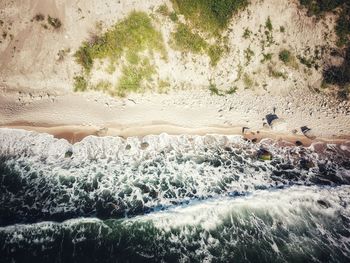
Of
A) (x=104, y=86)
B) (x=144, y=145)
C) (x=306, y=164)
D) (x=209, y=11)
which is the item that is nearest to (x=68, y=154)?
(x=144, y=145)

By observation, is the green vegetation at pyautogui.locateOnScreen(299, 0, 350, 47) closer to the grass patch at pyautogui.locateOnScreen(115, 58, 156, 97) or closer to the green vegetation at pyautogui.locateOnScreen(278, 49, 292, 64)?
the green vegetation at pyautogui.locateOnScreen(278, 49, 292, 64)

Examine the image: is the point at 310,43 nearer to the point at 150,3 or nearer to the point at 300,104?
the point at 300,104

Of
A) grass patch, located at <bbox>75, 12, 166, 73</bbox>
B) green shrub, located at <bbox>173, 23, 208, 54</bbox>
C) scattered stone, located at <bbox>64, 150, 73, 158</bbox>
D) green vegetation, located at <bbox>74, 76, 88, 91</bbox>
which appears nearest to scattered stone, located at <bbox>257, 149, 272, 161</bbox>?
green shrub, located at <bbox>173, 23, 208, 54</bbox>

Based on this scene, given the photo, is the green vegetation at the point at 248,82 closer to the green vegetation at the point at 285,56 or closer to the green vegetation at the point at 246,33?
the green vegetation at the point at 285,56

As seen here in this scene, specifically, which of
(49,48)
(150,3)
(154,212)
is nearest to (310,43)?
(150,3)

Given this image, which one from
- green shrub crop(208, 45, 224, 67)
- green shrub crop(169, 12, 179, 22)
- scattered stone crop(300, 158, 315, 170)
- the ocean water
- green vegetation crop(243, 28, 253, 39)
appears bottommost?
the ocean water
